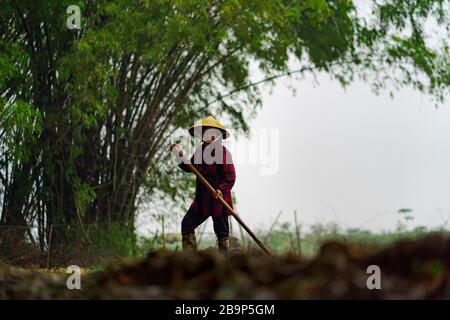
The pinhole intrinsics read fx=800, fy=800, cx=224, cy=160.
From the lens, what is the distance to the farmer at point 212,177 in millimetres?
6176

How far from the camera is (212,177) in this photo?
6.25m

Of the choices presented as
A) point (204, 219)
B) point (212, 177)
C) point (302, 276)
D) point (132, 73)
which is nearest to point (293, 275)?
point (302, 276)

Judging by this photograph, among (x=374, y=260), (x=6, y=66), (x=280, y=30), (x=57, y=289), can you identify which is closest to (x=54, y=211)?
(x=6, y=66)

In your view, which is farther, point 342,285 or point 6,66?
point 6,66

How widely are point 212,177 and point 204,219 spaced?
1.18ft

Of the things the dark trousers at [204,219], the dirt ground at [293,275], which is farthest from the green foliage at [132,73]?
the dirt ground at [293,275]

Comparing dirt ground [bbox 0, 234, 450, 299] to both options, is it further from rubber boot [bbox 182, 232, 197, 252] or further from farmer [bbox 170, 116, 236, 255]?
rubber boot [bbox 182, 232, 197, 252]

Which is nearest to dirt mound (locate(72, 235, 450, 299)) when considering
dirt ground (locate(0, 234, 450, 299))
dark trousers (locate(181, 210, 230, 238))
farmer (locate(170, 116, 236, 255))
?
dirt ground (locate(0, 234, 450, 299))

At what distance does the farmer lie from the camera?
618cm

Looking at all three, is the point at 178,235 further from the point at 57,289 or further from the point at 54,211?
the point at 57,289

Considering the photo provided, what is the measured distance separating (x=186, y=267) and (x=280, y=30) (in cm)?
832

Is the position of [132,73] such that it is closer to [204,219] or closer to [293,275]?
[204,219]
